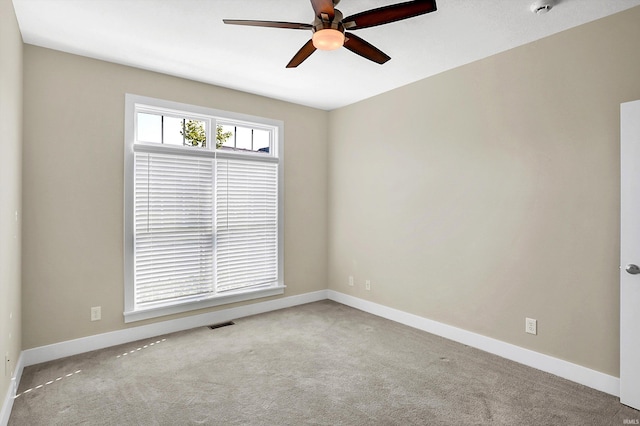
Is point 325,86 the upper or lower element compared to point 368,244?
upper

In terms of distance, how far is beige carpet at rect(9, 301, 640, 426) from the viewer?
2.28m

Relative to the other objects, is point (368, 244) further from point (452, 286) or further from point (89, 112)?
point (89, 112)

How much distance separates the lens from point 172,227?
3766 mm

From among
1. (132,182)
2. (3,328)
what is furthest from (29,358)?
(132,182)

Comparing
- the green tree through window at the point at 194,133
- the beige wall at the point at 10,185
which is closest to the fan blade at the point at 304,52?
the green tree through window at the point at 194,133

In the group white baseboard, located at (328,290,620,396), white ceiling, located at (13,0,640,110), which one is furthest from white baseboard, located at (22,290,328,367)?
white ceiling, located at (13,0,640,110)

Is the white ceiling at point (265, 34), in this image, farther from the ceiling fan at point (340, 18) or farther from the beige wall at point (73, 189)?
the ceiling fan at point (340, 18)

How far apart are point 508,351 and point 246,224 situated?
309 centimetres

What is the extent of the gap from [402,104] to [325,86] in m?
0.93

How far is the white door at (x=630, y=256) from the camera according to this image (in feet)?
7.77

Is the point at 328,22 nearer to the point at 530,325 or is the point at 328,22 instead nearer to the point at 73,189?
the point at 73,189

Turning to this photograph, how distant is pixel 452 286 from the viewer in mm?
3617

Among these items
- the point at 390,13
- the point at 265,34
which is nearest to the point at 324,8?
the point at 390,13

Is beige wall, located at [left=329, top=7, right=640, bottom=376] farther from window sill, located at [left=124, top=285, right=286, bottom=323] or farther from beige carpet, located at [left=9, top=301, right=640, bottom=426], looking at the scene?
window sill, located at [left=124, top=285, right=286, bottom=323]
